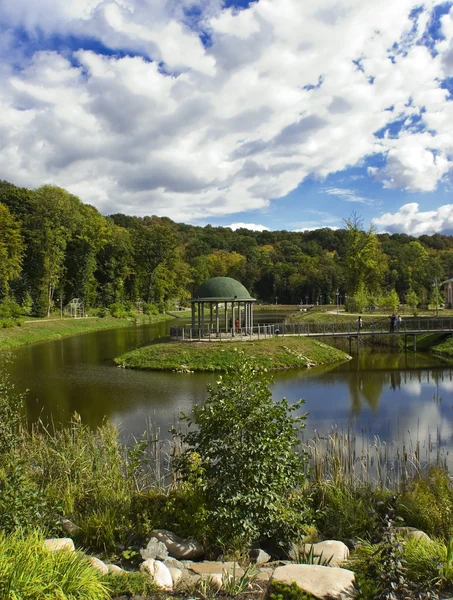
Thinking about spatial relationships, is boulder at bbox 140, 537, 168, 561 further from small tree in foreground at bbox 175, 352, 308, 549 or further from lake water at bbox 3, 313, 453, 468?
lake water at bbox 3, 313, 453, 468

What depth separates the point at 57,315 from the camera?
59.2m

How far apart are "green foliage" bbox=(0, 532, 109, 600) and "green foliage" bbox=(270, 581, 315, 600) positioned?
187cm

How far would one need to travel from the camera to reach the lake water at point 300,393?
53.1 ft

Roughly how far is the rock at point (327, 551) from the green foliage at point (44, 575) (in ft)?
9.44

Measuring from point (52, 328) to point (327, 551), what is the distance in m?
45.8

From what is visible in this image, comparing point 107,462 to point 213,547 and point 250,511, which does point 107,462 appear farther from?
point 250,511

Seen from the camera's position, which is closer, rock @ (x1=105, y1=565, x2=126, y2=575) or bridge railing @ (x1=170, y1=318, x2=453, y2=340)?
rock @ (x1=105, y1=565, x2=126, y2=575)

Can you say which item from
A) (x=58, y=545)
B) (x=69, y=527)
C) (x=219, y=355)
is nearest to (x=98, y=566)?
(x=58, y=545)

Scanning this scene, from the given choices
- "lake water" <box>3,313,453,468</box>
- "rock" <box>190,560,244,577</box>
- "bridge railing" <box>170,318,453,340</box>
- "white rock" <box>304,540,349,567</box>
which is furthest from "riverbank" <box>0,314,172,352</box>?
"white rock" <box>304,540,349,567</box>

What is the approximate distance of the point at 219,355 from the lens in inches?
1097

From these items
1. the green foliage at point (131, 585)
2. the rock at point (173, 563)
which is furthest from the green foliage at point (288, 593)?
the rock at point (173, 563)

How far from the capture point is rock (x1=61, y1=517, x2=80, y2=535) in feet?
24.4

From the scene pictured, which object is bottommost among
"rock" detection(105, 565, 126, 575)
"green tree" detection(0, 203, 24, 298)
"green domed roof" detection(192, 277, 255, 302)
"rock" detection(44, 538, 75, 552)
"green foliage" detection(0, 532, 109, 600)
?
"rock" detection(105, 565, 126, 575)

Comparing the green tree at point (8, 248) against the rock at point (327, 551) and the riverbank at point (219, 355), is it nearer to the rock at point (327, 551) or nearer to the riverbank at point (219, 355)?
the riverbank at point (219, 355)
